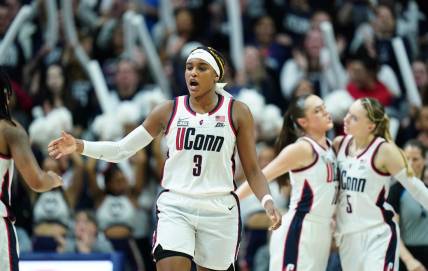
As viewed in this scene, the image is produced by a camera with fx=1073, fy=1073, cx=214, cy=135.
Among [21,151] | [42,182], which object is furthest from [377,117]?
[21,151]

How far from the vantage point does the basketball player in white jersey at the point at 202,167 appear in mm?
7629

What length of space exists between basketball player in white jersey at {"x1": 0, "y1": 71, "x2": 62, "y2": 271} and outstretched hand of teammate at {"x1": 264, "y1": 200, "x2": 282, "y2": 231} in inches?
61.2

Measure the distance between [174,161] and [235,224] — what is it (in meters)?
0.64

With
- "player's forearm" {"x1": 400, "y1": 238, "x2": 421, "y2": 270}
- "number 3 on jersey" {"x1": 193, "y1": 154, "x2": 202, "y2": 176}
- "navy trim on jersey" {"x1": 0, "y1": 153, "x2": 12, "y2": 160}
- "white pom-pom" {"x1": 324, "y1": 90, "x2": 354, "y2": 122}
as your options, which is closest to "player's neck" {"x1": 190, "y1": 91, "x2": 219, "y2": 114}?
"number 3 on jersey" {"x1": 193, "y1": 154, "x2": 202, "y2": 176}

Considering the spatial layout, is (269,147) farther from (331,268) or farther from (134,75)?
(331,268)

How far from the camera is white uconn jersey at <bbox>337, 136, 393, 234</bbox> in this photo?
8.87m

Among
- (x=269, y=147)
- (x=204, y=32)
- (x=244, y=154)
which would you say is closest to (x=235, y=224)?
(x=244, y=154)

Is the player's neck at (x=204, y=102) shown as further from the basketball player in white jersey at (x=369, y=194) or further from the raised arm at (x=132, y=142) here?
the basketball player in white jersey at (x=369, y=194)

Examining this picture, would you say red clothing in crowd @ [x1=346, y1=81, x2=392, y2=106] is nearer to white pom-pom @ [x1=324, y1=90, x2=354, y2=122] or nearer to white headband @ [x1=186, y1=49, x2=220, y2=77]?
white pom-pom @ [x1=324, y1=90, x2=354, y2=122]

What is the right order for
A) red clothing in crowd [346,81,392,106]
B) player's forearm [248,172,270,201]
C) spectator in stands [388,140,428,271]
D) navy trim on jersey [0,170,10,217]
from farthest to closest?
red clothing in crowd [346,81,392,106]
spectator in stands [388,140,428,271]
player's forearm [248,172,270,201]
navy trim on jersey [0,170,10,217]

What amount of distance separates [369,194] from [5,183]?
10.2 feet

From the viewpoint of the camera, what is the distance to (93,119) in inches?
561

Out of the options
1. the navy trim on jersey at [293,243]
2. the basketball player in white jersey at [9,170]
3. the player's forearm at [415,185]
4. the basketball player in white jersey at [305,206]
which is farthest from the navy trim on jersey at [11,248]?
the player's forearm at [415,185]

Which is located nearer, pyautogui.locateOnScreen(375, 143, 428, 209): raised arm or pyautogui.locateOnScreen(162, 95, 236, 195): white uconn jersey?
pyautogui.locateOnScreen(162, 95, 236, 195): white uconn jersey
